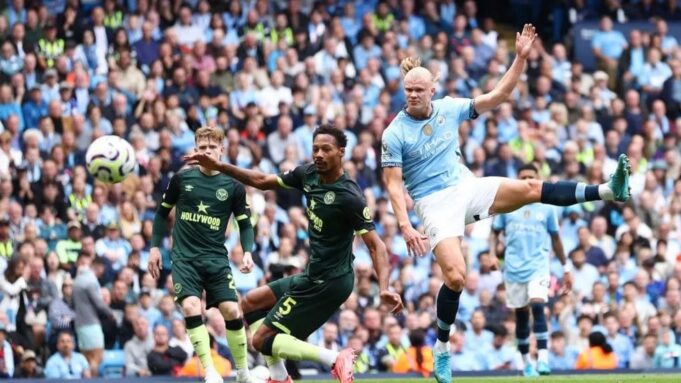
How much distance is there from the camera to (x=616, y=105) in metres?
27.6

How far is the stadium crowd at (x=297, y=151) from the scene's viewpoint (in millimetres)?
21328

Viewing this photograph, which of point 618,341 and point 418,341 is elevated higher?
point 418,341

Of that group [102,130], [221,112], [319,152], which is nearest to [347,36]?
[221,112]

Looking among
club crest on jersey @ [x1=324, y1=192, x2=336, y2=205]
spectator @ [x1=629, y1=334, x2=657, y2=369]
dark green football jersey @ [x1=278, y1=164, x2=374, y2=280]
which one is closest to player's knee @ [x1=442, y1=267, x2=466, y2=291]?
dark green football jersey @ [x1=278, y1=164, x2=374, y2=280]

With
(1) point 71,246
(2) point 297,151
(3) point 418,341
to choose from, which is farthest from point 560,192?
(2) point 297,151

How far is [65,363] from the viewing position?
2062 centimetres

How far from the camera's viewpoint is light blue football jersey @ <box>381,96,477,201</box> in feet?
48.7

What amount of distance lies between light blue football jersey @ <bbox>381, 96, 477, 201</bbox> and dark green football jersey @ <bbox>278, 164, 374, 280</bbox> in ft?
2.36

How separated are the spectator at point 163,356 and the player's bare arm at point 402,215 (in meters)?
6.90

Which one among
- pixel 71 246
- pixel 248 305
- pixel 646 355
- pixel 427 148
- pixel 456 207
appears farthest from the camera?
pixel 71 246

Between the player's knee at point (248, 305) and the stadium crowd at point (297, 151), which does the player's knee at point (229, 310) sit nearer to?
the player's knee at point (248, 305)

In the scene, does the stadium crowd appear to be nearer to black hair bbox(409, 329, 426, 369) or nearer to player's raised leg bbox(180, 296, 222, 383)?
black hair bbox(409, 329, 426, 369)

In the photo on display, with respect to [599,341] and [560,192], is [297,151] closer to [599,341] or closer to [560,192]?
[599,341]

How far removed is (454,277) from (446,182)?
0.90m
